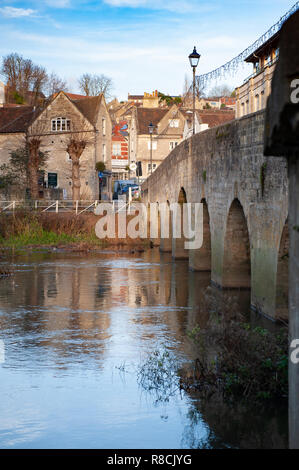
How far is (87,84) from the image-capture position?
82250mm

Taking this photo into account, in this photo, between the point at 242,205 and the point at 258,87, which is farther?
the point at 258,87

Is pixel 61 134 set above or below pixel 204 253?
above

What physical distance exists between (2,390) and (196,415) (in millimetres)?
2594

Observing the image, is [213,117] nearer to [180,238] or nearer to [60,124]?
[60,124]

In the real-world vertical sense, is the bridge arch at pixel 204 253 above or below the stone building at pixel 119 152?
below

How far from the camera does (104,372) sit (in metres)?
9.93

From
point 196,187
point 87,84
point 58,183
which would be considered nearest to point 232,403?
point 196,187

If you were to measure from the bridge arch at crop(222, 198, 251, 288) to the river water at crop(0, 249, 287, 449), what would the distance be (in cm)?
50

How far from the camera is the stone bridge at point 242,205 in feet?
40.6

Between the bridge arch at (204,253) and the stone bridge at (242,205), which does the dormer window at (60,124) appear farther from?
the bridge arch at (204,253)

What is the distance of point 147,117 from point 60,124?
749 inches
